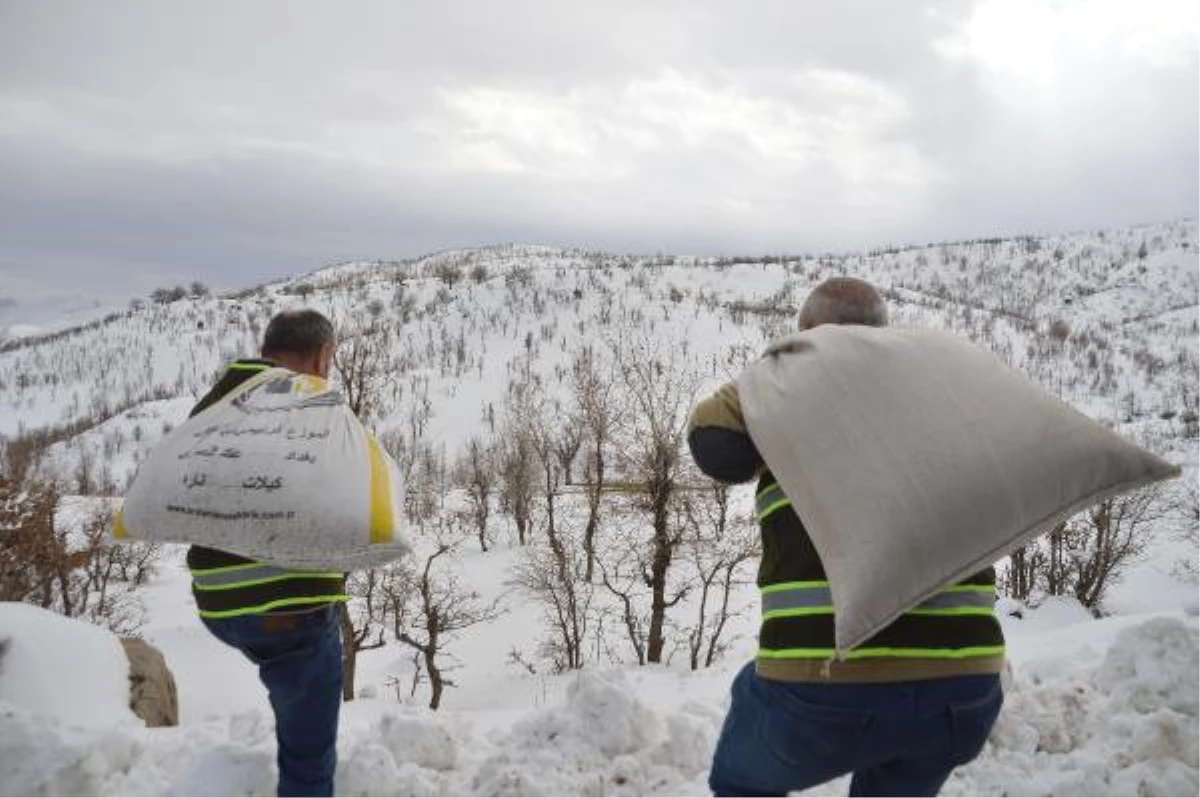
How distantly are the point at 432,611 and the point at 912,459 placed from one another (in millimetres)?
20567

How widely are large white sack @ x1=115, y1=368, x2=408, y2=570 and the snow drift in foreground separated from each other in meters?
1.44

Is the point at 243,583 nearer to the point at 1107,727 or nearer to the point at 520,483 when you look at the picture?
the point at 1107,727

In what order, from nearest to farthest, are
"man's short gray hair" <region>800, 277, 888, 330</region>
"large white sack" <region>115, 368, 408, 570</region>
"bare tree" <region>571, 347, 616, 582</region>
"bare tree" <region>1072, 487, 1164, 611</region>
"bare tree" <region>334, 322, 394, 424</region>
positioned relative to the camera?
1. "man's short gray hair" <region>800, 277, 888, 330</region>
2. "large white sack" <region>115, 368, 408, 570</region>
3. "bare tree" <region>334, 322, 394, 424</region>
4. "bare tree" <region>1072, 487, 1164, 611</region>
5. "bare tree" <region>571, 347, 616, 582</region>

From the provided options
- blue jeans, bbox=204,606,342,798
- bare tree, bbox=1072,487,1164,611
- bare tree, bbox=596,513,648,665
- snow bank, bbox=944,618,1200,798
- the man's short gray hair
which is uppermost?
the man's short gray hair

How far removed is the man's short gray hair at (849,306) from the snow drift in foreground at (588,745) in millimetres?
2234

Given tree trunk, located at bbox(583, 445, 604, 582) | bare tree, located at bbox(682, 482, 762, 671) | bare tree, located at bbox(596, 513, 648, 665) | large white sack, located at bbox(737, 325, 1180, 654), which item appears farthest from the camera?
tree trunk, located at bbox(583, 445, 604, 582)

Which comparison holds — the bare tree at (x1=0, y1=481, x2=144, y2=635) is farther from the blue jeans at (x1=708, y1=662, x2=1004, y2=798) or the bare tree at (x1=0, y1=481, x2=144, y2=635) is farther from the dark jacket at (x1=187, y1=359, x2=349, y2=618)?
the blue jeans at (x1=708, y1=662, x2=1004, y2=798)

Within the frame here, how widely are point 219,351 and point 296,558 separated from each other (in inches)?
6773

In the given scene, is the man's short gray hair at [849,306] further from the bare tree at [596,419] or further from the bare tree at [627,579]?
the bare tree at [596,419]

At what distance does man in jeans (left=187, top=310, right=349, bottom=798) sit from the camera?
2570 mm

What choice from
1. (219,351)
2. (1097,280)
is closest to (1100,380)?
(1097,280)

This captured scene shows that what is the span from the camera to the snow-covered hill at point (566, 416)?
3.42 m

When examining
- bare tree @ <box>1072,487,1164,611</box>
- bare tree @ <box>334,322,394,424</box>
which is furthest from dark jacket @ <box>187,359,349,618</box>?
bare tree @ <box>1072,487,1164,611</box>

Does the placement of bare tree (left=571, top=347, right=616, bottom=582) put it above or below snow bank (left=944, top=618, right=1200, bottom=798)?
below
